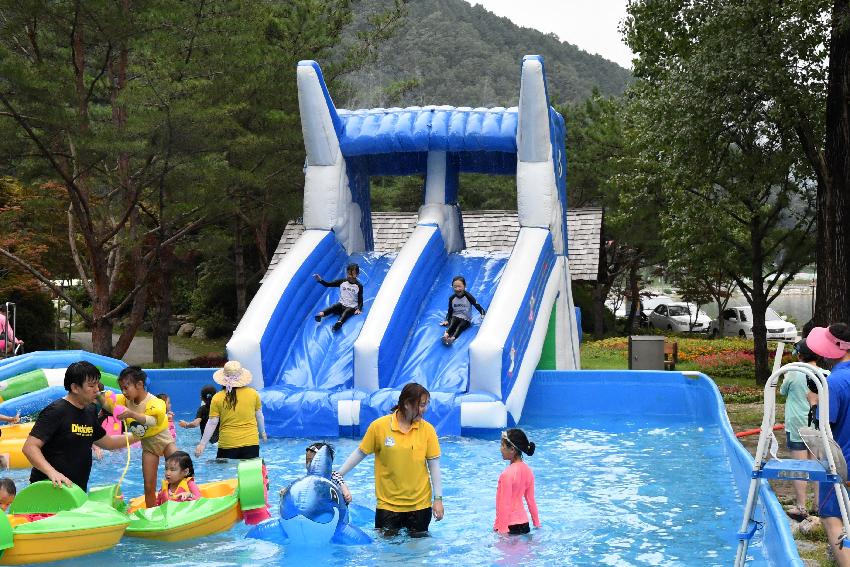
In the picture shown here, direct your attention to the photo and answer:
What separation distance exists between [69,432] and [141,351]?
24051mm

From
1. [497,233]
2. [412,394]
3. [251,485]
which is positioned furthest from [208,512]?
[497,233]

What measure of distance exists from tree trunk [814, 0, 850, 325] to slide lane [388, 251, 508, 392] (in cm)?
469

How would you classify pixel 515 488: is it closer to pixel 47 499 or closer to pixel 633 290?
pixel 47 499

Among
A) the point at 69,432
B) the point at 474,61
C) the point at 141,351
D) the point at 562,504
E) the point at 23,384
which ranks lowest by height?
the point at 141,351

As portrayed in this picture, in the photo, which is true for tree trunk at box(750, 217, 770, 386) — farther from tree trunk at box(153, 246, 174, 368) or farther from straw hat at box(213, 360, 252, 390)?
straw hat at box(213, 360, 252, 390)

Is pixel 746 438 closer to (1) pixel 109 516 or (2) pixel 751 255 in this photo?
(1) pixel 109 516

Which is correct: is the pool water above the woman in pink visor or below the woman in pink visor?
below

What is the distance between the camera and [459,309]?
47.1ft

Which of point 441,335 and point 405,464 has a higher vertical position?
point 441,335

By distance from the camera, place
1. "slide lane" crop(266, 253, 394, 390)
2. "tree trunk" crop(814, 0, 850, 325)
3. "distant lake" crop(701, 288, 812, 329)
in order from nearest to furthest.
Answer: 1. "slide lane" crop(266, 253, 394, 390)
2. "tree trunk" crop(814, 0, 850, 325)
3. "distant lake" crop(701, 288, 812, 329)

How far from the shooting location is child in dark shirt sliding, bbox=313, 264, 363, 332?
14.9 metres

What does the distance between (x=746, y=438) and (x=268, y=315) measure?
19.5 feet

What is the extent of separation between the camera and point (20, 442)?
11.0 metres

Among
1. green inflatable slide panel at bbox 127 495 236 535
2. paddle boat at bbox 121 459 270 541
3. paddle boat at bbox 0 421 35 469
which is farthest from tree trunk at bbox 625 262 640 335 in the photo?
green inflatable slide panel at bbox 127 495 236 535
